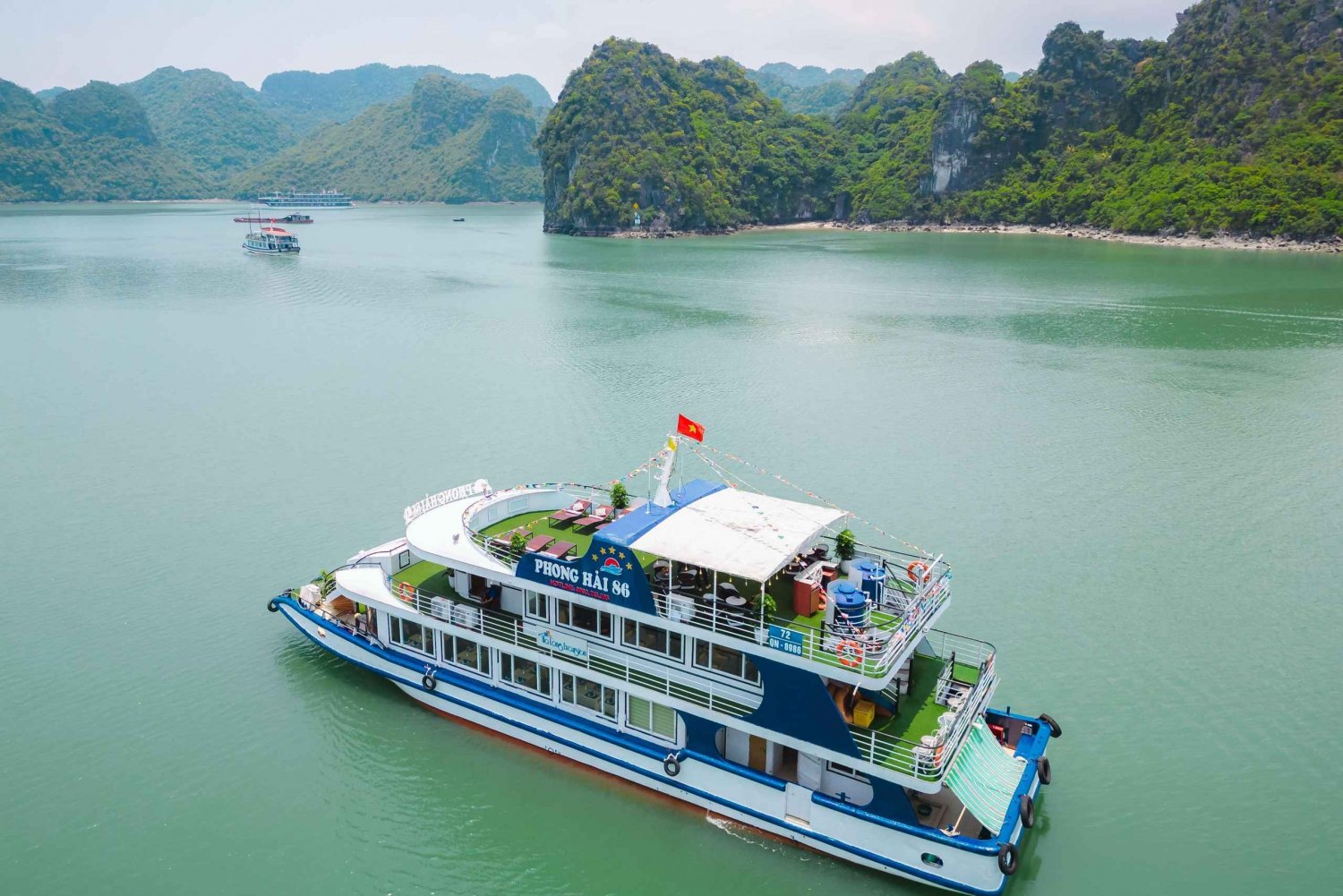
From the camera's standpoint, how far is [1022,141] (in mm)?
142125

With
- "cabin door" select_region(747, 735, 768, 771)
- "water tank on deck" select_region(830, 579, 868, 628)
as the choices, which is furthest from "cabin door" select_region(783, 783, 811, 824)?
"water tank on deck" select_region(830, 579, 868, 628)

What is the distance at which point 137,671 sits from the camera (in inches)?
715

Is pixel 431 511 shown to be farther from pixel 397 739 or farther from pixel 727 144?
pixel 727 144

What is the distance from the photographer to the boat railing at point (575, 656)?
13.5 meters

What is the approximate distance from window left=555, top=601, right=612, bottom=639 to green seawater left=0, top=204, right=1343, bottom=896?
2449 mm

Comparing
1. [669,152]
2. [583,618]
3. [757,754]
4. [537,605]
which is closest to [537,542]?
[537,605]

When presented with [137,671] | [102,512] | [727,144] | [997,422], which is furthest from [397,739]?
[727,144]

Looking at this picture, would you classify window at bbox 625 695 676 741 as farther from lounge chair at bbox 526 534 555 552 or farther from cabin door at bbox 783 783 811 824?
lounge chair at bbox 526 534 555 552

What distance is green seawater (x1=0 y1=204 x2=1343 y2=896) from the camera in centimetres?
1388

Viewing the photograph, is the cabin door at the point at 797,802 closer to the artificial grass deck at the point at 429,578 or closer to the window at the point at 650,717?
the window at the point at 650,717

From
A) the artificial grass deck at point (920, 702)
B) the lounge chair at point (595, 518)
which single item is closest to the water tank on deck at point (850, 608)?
the artificial grass deck at point (920, 702)

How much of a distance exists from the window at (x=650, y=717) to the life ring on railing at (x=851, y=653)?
291 centimetres

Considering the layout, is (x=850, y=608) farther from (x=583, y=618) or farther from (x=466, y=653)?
(x=466, y=653)

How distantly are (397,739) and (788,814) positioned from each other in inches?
280
